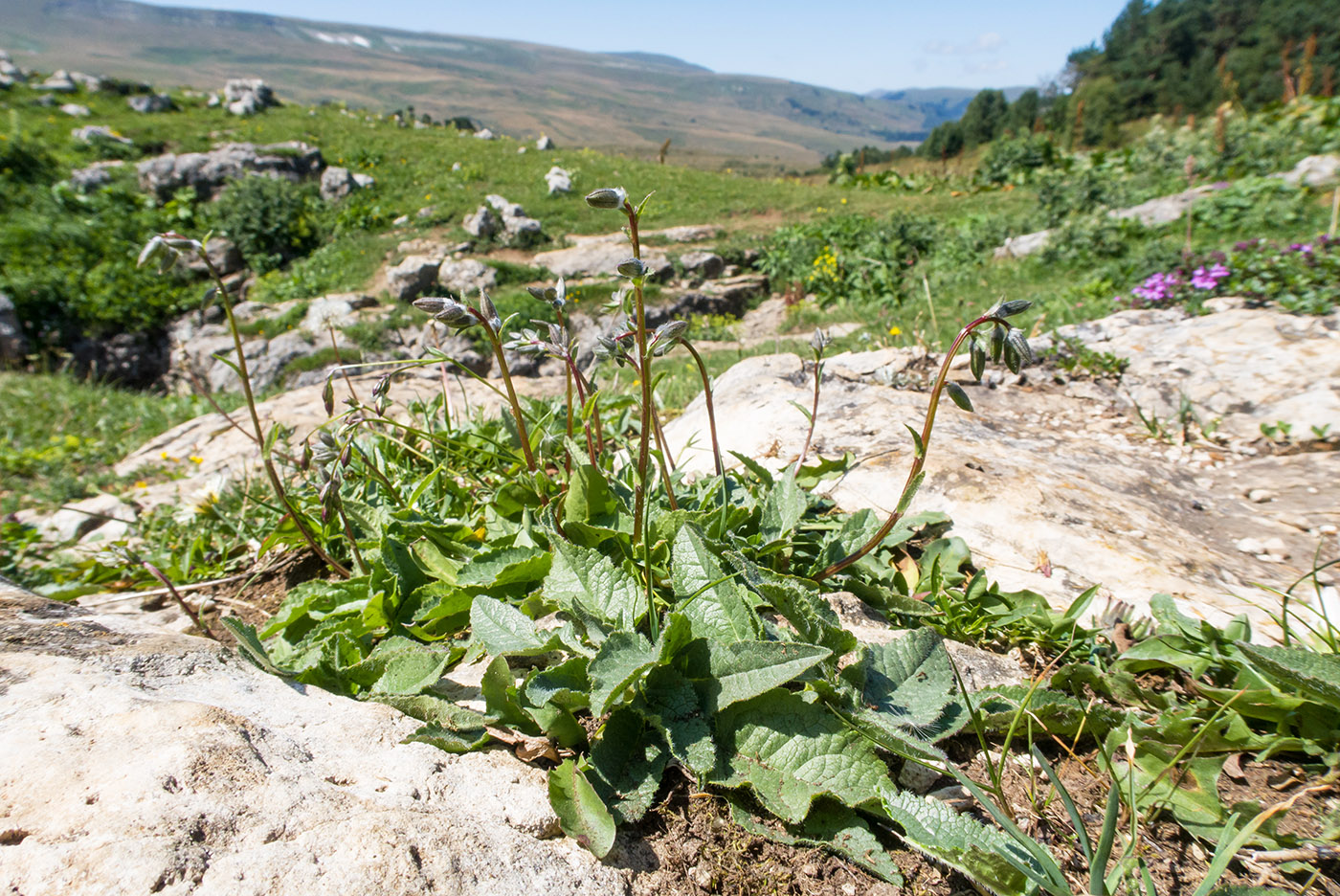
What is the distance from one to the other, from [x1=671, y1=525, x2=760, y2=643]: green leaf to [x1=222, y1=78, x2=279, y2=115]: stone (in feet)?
80.9

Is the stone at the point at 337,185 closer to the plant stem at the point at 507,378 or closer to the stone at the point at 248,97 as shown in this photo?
the stone at the point at 248,97

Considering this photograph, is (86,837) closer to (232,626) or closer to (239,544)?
(232,626)

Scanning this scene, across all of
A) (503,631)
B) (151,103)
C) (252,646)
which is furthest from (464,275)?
(151,103)

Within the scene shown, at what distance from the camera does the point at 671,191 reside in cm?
1789

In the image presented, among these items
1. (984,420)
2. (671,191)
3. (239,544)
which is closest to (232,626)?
(239,544)

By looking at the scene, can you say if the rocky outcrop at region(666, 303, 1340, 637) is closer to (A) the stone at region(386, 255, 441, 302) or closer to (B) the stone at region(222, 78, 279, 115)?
(A) the stone at region(386, 255, 441, 302)

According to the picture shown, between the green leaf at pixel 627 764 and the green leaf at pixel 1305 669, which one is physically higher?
the green leaf at pixel 1305 669

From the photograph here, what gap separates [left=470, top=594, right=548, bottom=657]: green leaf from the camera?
1556 millimetres

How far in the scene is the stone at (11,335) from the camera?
448 inches

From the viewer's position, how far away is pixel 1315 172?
9914 mm

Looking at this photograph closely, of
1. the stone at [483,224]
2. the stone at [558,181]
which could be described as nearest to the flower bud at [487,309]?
the stone at [483,224]

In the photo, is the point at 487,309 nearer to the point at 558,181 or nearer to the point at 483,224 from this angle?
the point at 483,224

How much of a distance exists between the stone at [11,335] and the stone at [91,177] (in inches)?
179

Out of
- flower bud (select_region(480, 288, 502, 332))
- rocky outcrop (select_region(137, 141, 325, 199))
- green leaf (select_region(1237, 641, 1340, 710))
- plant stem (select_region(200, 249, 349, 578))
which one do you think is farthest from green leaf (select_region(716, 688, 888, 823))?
rocky outcrop (select_region(137, 141, 325, 199))
